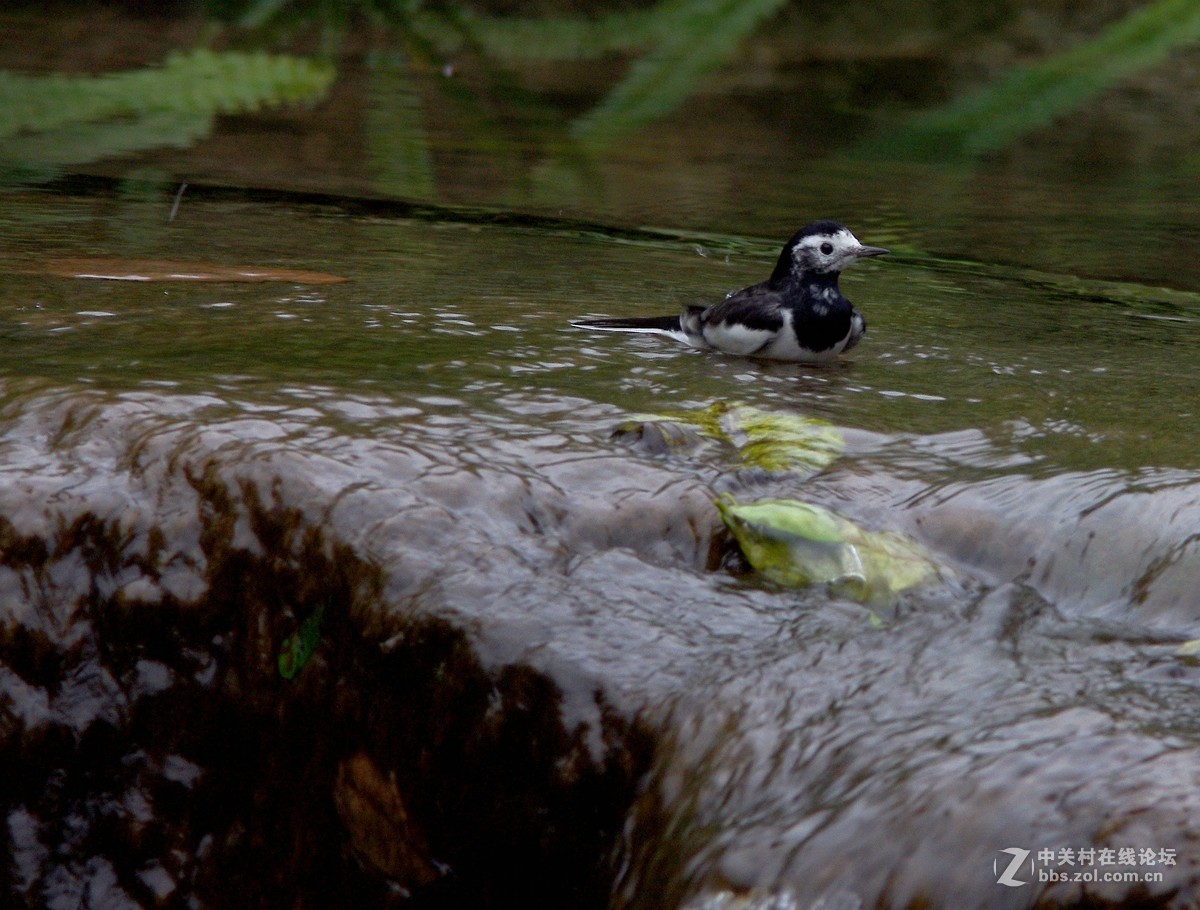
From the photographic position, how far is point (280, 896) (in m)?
2.92

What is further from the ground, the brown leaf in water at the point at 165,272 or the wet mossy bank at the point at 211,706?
the brown leaf in water at the point at 165,272

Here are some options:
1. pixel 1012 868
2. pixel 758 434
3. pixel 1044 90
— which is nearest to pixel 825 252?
pixel 758 434

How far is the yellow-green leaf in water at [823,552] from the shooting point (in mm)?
2801

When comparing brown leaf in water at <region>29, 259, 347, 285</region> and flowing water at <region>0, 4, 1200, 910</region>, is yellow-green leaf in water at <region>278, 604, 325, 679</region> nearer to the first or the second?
flowing water at <region>0, 4, 1200, 910</region>

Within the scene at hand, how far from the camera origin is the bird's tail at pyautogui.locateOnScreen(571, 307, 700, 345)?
4.41 meters

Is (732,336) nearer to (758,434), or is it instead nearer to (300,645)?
(758,434)

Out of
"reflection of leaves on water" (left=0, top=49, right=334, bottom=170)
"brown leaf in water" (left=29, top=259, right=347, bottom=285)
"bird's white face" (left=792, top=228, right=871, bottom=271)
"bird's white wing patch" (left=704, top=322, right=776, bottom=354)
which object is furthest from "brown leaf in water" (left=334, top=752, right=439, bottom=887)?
"reflection of leaves on water" (left=0, top=49, right=334, bottom=170)

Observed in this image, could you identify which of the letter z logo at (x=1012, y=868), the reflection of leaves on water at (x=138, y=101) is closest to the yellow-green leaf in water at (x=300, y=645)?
the letter z logo at (x=1012, y=868)

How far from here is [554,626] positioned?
103 inches

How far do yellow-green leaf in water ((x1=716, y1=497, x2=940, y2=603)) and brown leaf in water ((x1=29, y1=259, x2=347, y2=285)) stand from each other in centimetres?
251

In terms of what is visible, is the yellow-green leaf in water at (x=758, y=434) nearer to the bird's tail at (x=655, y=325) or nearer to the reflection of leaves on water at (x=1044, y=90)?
the bird's tail at (x=655, y=325)

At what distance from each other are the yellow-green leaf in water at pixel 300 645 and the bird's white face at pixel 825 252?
2249 millimetres

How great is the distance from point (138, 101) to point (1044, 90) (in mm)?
5510

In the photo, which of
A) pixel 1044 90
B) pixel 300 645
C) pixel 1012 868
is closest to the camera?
pixel 1012 868
